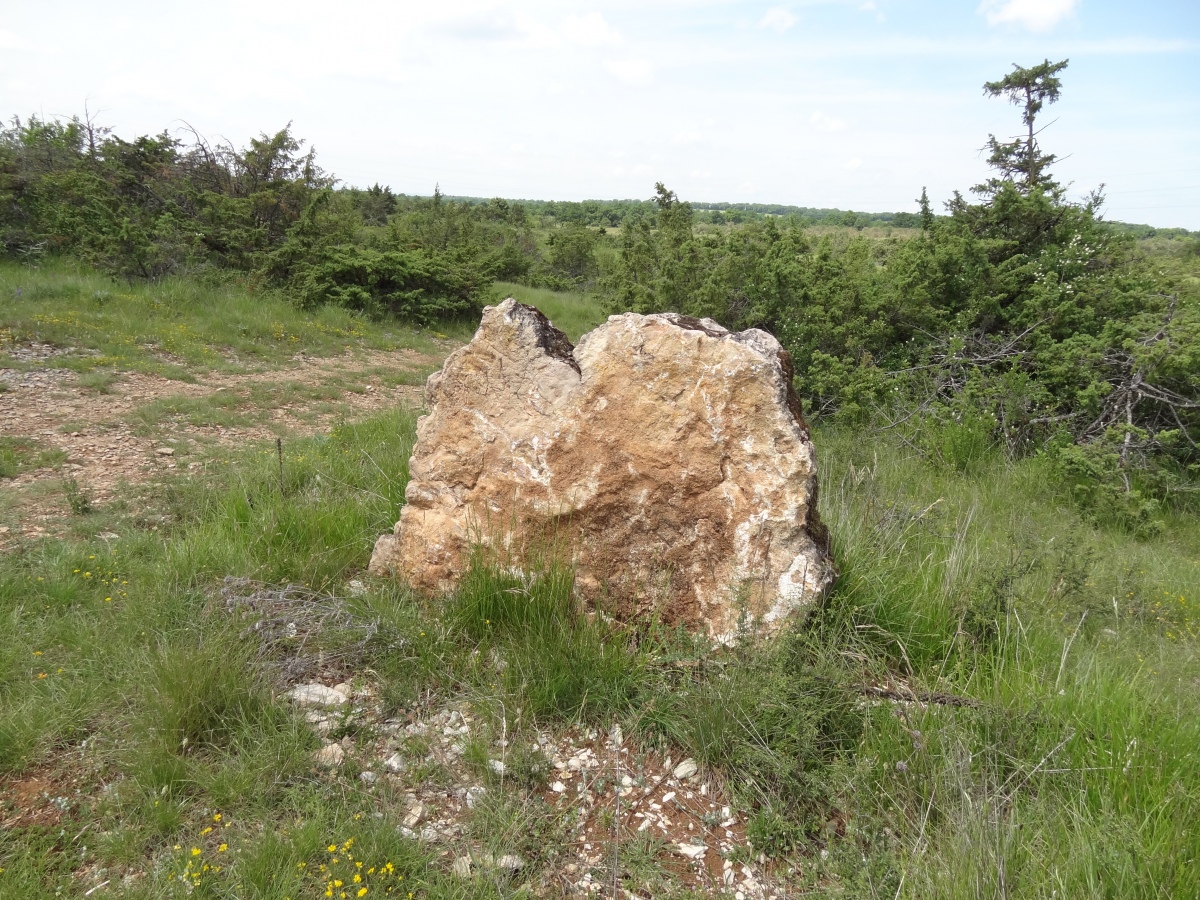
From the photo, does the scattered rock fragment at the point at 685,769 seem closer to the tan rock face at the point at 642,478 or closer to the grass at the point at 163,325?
the tan rock face at the point at 642,478

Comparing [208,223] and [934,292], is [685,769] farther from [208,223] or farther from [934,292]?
[208,223]

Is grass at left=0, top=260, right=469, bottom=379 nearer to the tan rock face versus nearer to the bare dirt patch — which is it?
the bare dirt patch

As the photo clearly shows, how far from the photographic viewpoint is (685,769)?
8.03 ft

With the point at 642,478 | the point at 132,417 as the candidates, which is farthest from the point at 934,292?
the point at 132,417

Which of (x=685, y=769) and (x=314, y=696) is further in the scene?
(x=314, y=696)

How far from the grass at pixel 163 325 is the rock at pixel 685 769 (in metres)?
6.74

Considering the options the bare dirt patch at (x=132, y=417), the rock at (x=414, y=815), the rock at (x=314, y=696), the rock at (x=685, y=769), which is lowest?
the rock at (x=414, y=815)

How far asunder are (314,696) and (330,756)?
34cm

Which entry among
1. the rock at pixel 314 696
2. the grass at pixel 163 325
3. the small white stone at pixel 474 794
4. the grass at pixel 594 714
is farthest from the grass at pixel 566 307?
the small white stone at pixel 474 794

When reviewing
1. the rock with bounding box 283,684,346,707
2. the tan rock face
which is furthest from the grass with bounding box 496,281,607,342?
the rock with bounding box 283,684,346,707

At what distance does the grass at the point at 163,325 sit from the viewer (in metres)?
7.81

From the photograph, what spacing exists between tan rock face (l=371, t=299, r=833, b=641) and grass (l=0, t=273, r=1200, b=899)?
0.56ft

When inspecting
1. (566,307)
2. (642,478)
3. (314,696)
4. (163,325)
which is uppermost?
(566,307)

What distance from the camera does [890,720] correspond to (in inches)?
92.0
